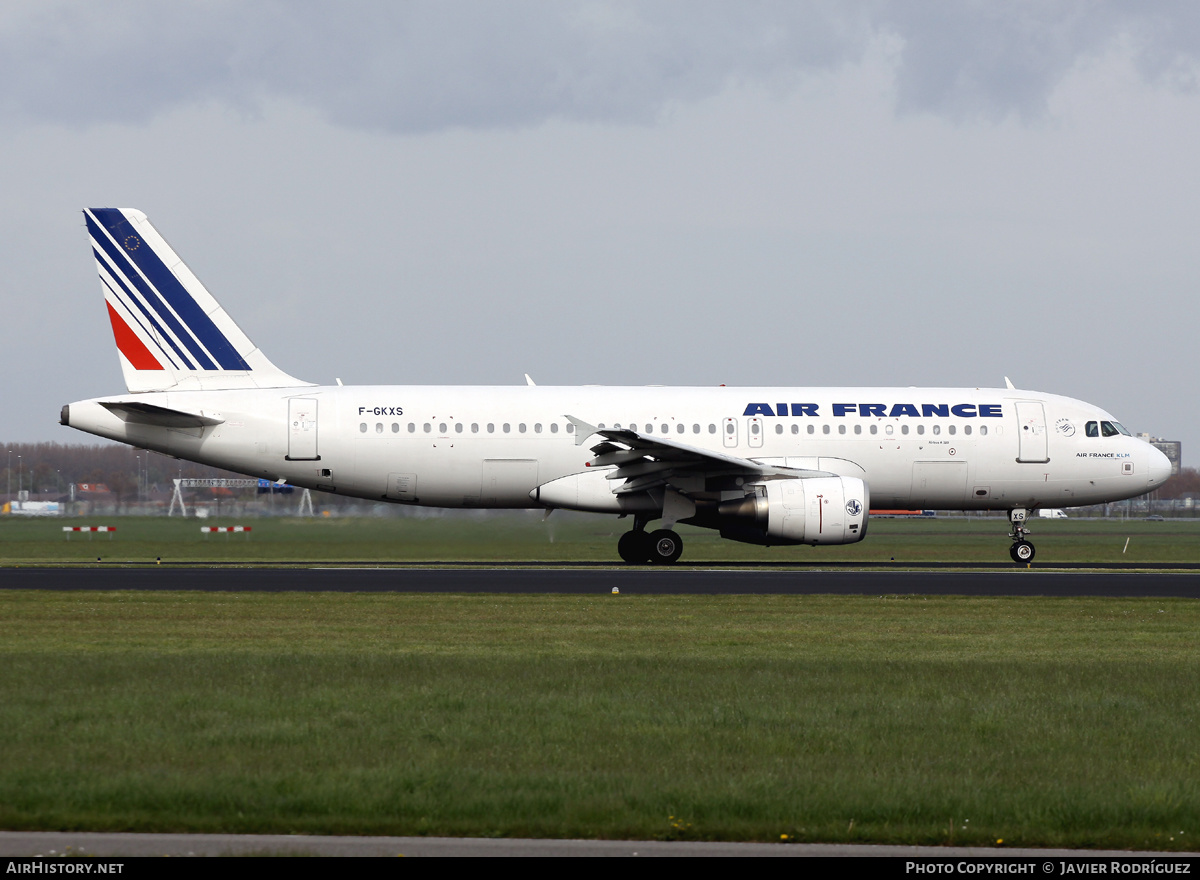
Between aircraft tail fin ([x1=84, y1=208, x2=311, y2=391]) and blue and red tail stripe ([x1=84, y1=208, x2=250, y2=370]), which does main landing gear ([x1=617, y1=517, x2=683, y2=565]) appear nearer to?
aircraft tail fin ([x1=84, y1=208, x2=311, y2=391])

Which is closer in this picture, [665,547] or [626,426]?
[665,547]

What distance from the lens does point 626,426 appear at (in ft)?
96.5

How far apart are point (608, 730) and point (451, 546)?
71.2ft

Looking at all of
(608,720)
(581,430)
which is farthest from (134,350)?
(608,720)

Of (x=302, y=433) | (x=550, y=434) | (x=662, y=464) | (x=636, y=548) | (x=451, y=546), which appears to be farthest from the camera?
(x=451, y=546)

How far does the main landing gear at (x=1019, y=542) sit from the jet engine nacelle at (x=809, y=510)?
4852 millimetres

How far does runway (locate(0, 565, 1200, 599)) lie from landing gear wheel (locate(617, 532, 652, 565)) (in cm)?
265

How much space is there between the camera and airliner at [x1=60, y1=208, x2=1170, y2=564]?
28219mm

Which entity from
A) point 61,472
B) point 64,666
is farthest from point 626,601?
point 61,472

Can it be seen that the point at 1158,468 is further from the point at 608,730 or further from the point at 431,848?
the point at 431,848

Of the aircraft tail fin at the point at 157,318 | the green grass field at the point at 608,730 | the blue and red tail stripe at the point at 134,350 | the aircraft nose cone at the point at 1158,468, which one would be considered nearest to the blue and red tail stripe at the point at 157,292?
the aircraft tail fin at the point at 157,318

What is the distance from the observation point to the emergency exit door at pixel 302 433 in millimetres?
28609

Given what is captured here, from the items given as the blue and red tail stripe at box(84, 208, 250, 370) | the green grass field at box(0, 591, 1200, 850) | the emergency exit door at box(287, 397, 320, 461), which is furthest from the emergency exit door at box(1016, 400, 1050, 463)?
the blue and red tail stripe at box(84, 208, 250, 370)

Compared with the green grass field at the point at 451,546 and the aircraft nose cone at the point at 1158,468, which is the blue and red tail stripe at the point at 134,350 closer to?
the green grass field at the point at 451,546
